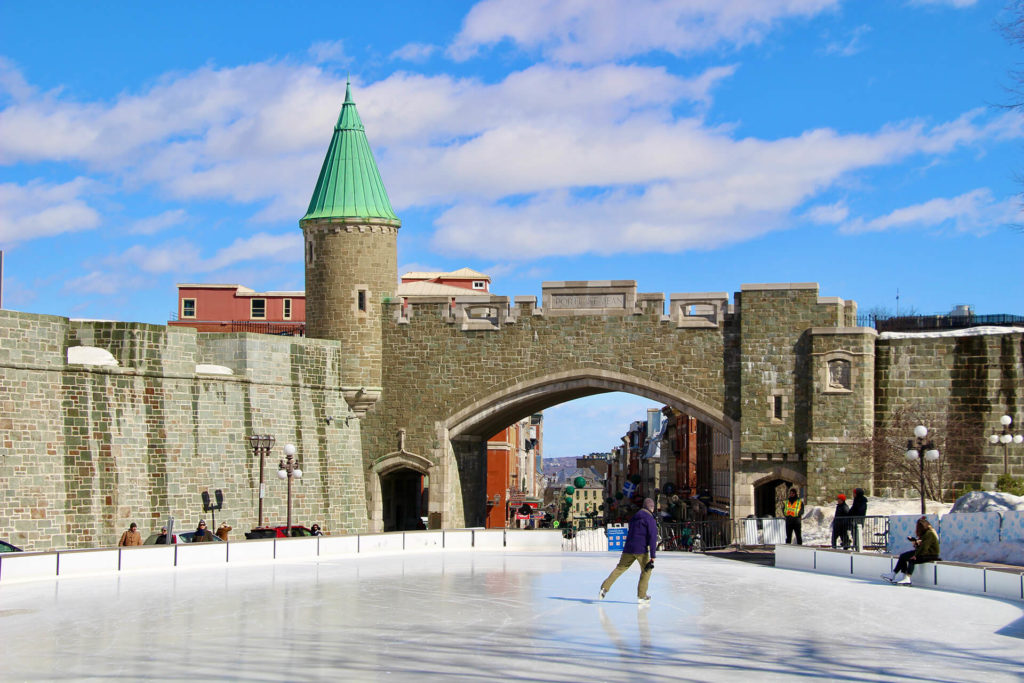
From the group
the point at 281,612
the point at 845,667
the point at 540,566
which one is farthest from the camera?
the point at 540,566

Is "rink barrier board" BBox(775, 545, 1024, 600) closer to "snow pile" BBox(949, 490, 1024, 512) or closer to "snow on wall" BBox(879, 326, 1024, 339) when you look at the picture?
"snow pile" BBox(949, 490, 1024, 512)

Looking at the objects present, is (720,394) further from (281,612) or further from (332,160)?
(281,612)

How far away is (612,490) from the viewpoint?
13725 cm

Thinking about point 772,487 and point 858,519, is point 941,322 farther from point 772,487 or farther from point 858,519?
point 858,519

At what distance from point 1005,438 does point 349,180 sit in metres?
18.4

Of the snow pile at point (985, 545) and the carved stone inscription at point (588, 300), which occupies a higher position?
the carved stone inscription at point (588, 300)

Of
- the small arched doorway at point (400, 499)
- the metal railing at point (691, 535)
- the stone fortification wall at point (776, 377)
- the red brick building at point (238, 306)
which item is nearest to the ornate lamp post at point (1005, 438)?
the stone fortification wall at point (776, 377)

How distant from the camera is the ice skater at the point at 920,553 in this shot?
58.5 ft

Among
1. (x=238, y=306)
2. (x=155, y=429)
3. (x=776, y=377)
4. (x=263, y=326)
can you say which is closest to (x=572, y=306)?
(x=776, y=377)

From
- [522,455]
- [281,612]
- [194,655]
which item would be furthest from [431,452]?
[522,455]

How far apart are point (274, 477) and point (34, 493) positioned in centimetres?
686

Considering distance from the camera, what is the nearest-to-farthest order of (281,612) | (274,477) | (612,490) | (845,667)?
(845,667) → (281,612) → (274,477) → (612,490)

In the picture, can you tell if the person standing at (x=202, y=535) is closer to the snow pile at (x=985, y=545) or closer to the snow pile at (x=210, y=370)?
the snow pile at (x=210, y=370)

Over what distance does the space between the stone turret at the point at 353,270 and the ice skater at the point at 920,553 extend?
19012mm
